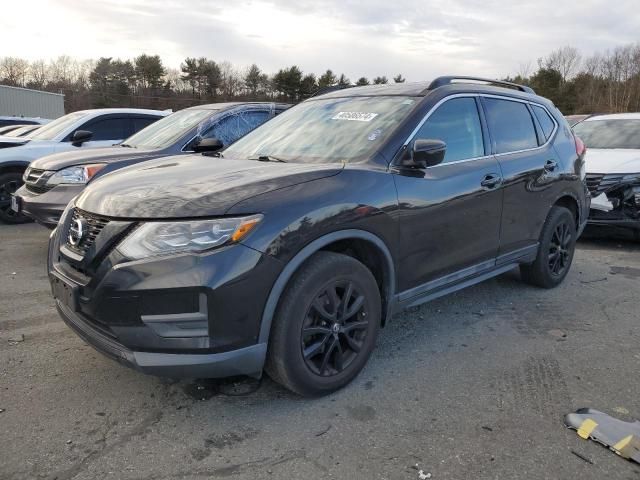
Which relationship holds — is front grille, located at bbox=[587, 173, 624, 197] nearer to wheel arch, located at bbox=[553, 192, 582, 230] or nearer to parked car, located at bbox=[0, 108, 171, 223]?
wheel arch, located at bbox=[553, 192, 582, 230]

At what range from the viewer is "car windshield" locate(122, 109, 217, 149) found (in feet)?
20.7

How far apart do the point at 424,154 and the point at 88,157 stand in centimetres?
414

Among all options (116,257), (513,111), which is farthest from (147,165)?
(513,111)

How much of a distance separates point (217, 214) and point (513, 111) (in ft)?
9.97

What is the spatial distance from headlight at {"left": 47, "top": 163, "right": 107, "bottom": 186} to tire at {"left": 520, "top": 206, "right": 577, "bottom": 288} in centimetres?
441

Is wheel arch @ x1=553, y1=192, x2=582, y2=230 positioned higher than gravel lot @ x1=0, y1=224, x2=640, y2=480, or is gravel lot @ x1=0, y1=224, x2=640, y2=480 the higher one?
wheel arch @ x1=553, y1=192, x2=582, y2=230

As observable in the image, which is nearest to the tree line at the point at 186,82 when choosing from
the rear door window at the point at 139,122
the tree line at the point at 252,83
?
the tree line at the point at 252,83

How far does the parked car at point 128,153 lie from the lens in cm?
558

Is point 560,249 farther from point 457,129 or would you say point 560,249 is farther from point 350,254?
point 350,254

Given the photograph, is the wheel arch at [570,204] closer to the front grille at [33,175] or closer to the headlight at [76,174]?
the headlight at [76,174]

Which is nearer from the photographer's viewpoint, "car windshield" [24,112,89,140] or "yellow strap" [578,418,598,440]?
"yellow strap" [578,418,598,440]

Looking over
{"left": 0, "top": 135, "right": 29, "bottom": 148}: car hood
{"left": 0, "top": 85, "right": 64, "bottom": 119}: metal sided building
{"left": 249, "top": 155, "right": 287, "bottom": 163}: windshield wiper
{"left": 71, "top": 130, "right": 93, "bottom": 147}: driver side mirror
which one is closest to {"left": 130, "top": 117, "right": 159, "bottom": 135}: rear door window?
{"left": 71, "top": 130, "right": 93, "bottom": 147}: driver side mirror

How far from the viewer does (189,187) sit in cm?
277

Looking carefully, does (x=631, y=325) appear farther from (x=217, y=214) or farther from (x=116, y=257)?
(x=116, y=257)
